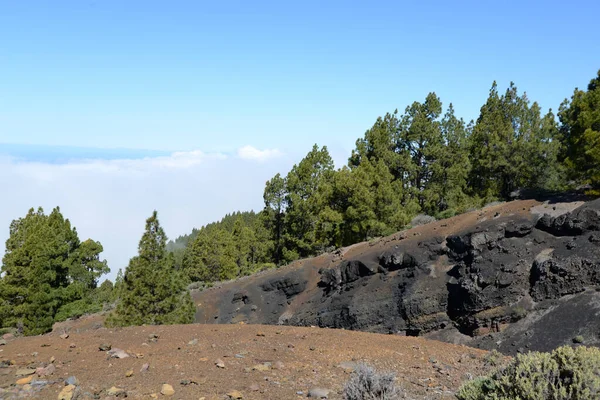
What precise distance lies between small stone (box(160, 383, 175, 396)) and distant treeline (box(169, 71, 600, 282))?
30283 mm

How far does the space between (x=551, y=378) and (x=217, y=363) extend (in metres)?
5.84

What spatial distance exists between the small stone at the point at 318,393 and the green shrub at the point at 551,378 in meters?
2.90

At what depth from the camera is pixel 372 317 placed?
83.3ft

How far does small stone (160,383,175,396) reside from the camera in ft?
24.7

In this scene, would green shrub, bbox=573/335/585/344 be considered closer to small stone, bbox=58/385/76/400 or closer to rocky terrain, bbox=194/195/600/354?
rocky terrain, bbox=194/195/600/354

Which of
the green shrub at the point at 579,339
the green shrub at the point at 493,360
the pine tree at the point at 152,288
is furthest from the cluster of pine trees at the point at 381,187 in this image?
the green shrub at the point at 493,360

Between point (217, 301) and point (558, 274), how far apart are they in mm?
24969

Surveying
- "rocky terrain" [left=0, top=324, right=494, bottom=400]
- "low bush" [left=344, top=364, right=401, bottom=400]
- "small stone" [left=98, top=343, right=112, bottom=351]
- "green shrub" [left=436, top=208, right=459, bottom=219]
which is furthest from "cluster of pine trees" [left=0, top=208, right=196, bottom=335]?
"green shrub" [left=436, top=208, right=459, bottom=219]

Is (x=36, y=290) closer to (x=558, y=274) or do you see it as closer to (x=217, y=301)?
(x=217, y=301)

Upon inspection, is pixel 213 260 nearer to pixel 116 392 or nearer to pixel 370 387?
pixel 116 392

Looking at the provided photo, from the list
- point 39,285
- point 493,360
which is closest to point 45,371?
point 493,360

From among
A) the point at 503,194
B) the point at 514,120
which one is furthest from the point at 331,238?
the point at 514,120

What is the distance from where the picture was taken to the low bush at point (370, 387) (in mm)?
6863

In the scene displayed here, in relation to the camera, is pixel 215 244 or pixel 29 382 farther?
pixel 215 244
